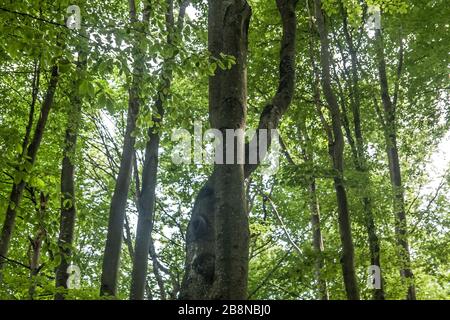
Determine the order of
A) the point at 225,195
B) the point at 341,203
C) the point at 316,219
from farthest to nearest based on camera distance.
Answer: the point at 316,219 < the point at 341,203 < the point at 225,195

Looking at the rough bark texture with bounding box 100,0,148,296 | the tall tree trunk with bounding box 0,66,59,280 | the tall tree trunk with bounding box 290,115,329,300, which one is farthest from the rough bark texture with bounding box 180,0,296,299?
the tall tree trunk with bounding box 0,66,59,280

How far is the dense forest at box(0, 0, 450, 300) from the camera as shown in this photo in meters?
4.07

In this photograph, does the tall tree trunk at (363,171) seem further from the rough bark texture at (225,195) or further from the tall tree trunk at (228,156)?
the tall tree trunk at (228,156)

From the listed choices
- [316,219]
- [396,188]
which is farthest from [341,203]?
[316,219]

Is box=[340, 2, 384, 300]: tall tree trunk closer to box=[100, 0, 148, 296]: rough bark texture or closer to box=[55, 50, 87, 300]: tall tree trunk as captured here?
box=[100, 0, 148, 296]: rough bark texture

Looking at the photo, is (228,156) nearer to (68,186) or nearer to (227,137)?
(227,137)

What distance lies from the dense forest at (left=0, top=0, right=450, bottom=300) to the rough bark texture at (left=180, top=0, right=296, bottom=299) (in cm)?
2

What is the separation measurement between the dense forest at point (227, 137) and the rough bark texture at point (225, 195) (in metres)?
0.02

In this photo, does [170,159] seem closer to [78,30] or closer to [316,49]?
[316,49]

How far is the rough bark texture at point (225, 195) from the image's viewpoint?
11.9 feet

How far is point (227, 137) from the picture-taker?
4.04 meters

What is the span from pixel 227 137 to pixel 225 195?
552mm

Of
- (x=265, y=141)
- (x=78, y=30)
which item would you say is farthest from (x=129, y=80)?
(x=265, y=141)

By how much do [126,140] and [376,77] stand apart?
8.14 metres
